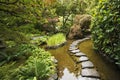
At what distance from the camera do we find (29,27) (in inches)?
219

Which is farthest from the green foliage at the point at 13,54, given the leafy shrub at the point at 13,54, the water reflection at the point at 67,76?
the water reflection at the point at 67,76

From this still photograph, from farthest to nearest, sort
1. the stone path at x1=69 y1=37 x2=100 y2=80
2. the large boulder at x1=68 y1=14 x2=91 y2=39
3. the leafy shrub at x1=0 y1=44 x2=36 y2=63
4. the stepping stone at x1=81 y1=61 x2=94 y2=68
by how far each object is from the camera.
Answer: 1. the large boulder at x1=68 y1=14 x2=91 y2=39
2. the leafy shrub at x1=0 y1=44 x2=36 y2=63
3. the stepping stone at x1=81 y1=61 x2=94 y2=68
4. the stone path at x1=69 y1=37 x2=100 y2=80

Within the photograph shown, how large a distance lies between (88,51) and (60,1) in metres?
8.07

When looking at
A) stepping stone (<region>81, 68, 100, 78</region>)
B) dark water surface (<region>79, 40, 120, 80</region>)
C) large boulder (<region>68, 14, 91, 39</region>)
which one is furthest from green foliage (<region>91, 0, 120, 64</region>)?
large boulder (<region>68, 14, 91, 39</region>)

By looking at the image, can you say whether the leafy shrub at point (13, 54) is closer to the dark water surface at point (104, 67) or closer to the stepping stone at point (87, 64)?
the stepping stone at point (87, 64)

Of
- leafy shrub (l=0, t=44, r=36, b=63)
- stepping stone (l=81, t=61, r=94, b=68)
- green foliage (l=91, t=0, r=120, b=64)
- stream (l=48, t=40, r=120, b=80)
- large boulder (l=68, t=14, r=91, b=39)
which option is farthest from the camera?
large boulder (l=68, t=14, r=91, b=39)

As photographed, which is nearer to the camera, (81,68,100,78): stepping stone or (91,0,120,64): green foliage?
(91,0,120,64): green foliage

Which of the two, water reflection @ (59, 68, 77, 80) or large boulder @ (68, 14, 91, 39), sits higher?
large boulder @ (68, 14, 91, 39)

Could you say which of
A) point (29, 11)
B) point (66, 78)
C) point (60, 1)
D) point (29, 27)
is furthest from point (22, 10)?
point (60, 1)

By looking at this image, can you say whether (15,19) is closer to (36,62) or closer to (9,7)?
(9,7)

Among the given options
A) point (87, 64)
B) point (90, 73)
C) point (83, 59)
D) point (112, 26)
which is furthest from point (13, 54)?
point (112, 26)

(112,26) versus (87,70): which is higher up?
(112,26)

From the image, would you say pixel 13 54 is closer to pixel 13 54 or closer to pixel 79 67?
pixel 13 54

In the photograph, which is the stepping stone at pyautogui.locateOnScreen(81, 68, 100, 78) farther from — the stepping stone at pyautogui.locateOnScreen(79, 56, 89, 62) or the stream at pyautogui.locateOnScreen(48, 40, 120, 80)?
the stepping stone at pyautogui.locateOnScreen(79, 56, 89, 62)
